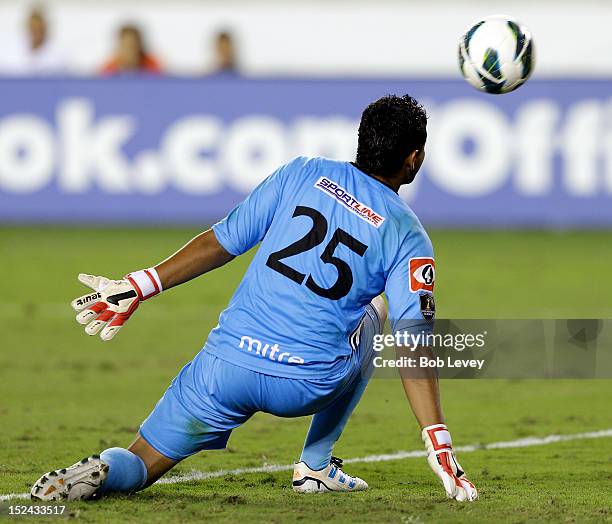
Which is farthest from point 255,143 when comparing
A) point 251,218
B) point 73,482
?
point 73,482

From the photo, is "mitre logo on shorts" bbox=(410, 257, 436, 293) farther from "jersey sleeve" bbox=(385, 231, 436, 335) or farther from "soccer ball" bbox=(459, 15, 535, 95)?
"soccer ball" bbox=(459, 15, 535, 95)

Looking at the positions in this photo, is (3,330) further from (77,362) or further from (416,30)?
→ (416,30)

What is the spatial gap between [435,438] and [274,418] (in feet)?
9.30

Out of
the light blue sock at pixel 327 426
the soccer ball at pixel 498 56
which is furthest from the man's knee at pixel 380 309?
the soccer ball at pixel 498 56

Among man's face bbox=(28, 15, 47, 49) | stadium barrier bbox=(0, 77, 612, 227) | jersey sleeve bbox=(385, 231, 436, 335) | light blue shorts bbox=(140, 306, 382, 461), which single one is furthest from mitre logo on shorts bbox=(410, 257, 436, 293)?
man's face bbox=(28, 15, 47, 49)

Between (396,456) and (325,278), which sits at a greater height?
(325,278)

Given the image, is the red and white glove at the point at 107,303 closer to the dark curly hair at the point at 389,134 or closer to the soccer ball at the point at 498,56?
the dark curly hair at the point at 389,134

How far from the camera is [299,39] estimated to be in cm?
2556

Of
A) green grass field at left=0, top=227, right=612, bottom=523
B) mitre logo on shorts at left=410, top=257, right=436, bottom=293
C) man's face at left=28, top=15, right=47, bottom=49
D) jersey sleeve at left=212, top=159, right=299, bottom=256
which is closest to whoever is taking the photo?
mitre logo on shorts at left=410, top=257, right=436, bottom=293

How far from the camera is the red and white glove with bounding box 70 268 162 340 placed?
19.1ft

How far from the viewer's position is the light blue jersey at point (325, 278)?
5746 millimetres

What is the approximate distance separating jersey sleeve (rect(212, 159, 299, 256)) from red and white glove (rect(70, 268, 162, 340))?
39 centimetres

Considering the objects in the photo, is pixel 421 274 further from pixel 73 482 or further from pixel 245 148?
pixel 245 148

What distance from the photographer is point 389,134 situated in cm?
584
